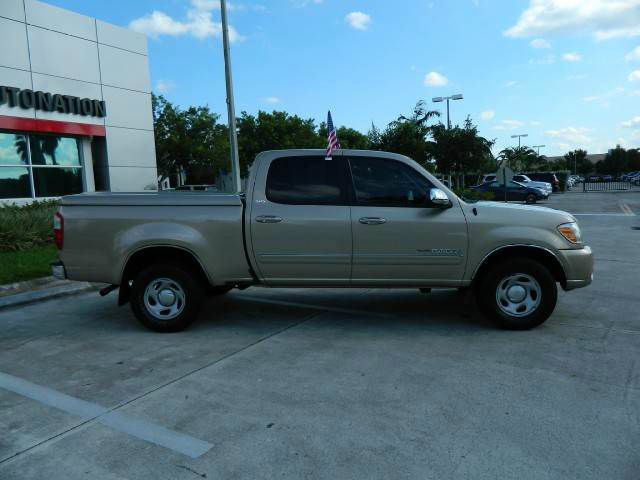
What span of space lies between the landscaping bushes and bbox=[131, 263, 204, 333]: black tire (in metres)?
6.31

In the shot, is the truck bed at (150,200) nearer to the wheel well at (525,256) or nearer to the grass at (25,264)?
the wheel well at (525,256)

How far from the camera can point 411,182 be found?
5.55m

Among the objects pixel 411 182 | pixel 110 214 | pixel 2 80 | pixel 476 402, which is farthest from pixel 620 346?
pixel 2 80

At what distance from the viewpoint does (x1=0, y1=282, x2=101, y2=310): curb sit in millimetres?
7191

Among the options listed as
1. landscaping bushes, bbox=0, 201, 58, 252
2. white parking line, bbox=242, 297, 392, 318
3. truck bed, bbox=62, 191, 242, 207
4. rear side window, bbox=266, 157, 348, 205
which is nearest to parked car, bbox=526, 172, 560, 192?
landscaping bushes, bbox=0, 201, 58, 252

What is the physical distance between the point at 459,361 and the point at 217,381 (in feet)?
6.86

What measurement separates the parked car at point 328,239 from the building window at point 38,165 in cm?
1234

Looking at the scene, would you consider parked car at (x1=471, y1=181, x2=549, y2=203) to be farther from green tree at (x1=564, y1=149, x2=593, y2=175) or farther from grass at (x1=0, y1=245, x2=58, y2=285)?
green tree at (x1=564, y1=149, x2=593, y2=175)

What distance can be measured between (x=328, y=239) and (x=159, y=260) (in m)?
1.87

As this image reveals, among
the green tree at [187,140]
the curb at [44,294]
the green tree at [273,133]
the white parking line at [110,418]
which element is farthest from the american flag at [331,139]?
the green tree at [273,133]

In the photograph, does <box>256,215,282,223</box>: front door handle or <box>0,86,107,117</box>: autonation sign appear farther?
<box>0,86,107,117</box>: autonation sign

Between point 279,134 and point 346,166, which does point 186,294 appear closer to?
point 346,166

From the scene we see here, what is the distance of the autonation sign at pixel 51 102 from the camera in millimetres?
15523

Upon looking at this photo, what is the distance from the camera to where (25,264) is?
8.85 m
